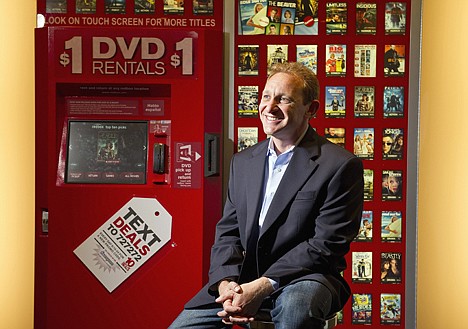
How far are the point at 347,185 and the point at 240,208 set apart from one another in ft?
1.34

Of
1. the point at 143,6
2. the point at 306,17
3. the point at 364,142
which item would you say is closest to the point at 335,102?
the point at 364,142

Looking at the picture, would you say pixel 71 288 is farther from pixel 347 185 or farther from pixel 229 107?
pixel 347 185

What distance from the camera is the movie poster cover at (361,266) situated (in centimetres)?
413

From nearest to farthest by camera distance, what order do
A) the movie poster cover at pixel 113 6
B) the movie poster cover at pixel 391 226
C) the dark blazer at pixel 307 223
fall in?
1. the dark blazer at pixel 307 223
2. the movie poster cover at pixel 113 6
3. the movie poster cover at pixel 391 226

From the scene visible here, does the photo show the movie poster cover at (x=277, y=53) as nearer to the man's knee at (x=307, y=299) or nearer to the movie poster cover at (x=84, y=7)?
the movie poster cover at (x=84, y=7)

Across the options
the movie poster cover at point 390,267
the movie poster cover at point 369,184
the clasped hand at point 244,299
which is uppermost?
the movie poster cover at point 369,184

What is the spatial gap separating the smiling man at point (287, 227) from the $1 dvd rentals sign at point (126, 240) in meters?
1.04

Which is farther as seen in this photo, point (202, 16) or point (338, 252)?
point (202, 16)

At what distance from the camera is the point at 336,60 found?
13.3 feet

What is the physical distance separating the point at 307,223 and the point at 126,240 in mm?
1416

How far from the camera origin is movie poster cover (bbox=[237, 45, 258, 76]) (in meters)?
4.05

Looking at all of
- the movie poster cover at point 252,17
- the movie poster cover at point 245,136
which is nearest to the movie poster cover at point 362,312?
the movie poster cover at point 245,136

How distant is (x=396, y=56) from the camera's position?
13.2ft
